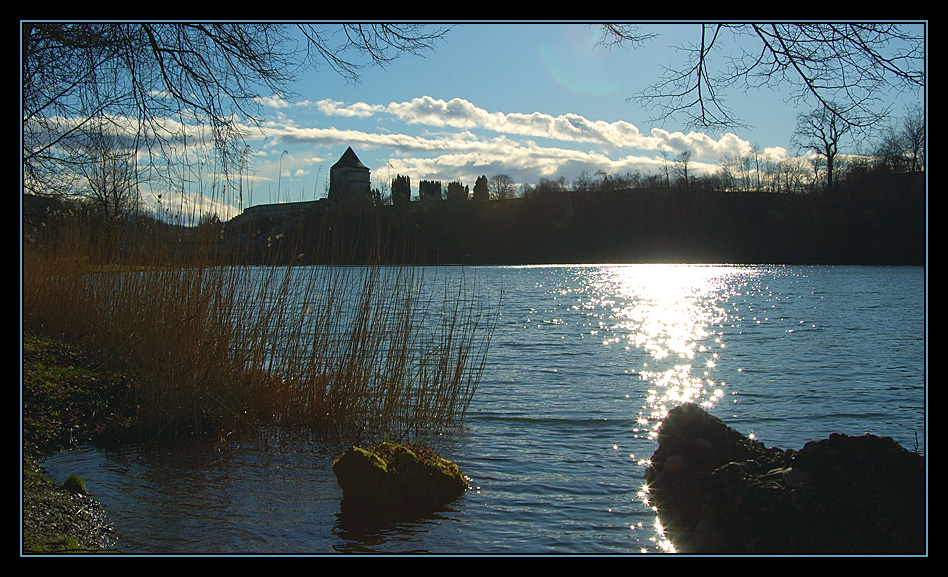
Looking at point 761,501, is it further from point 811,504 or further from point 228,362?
point 228,362

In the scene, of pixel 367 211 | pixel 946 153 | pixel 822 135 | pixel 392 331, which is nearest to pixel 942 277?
pixel 946 153

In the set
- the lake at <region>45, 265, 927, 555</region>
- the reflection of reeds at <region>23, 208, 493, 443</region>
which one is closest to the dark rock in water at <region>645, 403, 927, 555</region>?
the lake at <region>45, 265, 927, 555</region>

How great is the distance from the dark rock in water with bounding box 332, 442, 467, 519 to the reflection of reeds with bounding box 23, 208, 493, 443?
57.4 inches

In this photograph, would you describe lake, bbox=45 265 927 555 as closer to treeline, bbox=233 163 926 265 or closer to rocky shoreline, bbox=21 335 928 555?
rocky shoreline, bbox=21 335 928 555

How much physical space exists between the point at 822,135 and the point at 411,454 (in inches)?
164

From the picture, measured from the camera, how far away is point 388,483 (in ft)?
16.9

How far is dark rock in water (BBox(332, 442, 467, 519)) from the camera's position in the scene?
5.11m

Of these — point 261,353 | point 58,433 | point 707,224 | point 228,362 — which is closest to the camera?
point 58,433

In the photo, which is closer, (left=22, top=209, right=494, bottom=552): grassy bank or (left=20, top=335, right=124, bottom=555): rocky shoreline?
(left=20, top=335, right=124, bottom=555): rocky shoreline

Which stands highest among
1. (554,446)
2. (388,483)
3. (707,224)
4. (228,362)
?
(707,224)

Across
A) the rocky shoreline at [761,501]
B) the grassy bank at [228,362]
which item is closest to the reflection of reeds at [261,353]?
the grassy bank at [228,362]

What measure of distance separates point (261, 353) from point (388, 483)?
2.45 m

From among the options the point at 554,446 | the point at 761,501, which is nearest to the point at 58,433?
the point at 554,446

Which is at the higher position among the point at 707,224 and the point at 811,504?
the point at 707,224
